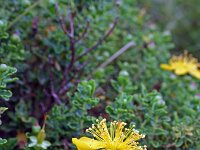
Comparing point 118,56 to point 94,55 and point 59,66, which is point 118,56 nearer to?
point 94,55

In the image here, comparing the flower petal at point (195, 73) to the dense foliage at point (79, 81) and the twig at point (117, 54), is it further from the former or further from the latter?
the twig at point (117, 54)

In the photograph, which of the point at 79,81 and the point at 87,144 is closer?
the point at 87,144

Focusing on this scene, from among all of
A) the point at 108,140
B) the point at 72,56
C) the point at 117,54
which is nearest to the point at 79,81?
the point at 72,56

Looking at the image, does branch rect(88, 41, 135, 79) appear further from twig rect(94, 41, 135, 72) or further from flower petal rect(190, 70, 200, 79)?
flower petal rect(190, 70, 200, 79)

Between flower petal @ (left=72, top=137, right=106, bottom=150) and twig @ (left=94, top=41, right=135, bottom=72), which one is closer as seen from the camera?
flower petal @ (left=72, top=137, right=106, bottom=150)

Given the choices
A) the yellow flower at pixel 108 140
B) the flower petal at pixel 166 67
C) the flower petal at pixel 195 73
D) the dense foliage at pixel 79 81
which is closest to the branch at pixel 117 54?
the dense foliage at pixel 79 81

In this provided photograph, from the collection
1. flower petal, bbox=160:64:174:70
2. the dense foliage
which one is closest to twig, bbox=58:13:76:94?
the dense foliage

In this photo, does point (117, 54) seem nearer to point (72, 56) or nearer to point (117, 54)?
point (117, 54)

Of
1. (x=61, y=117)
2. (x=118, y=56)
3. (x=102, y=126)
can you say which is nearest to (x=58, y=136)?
(x=61, y=117)
